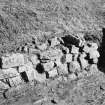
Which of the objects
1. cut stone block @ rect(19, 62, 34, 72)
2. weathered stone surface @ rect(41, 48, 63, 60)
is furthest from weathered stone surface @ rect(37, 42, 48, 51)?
cut stone block @ rect(19, 62, 34, 72)

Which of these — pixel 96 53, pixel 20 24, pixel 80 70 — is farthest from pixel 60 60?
pixel 20 24

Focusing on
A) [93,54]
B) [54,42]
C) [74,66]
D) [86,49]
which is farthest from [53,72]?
[93,54]

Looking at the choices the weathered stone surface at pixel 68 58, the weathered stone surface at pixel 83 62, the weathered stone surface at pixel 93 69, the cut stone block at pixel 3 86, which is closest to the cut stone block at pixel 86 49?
the weathered stone surface at pixel 83 62

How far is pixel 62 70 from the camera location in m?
8.90

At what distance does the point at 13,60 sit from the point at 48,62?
54.8 inches

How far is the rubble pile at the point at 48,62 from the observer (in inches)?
308

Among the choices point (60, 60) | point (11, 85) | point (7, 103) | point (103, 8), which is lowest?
point (7, 103)

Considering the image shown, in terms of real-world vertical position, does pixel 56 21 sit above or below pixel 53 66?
above

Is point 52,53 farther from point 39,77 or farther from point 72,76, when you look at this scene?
point 72,76

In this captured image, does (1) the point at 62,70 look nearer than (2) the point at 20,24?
Yes

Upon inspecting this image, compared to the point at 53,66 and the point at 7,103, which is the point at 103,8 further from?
the point at 7,103

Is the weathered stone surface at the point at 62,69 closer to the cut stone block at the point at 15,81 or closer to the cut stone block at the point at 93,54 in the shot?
the cut stone block at the point at 93,54

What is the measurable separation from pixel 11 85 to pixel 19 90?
0.32m

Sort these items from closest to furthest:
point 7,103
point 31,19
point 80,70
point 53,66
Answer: point 7,103
point 53,66
point 80,70
point 31,19
